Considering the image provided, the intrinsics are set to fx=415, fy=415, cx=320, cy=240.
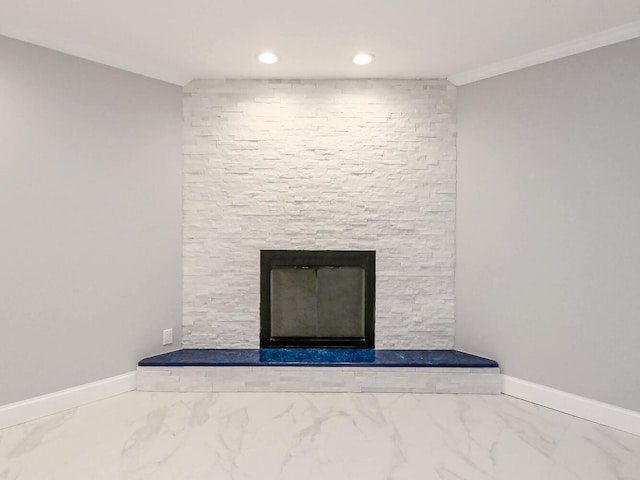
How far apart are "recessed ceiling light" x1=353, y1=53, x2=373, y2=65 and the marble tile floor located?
8.26ft

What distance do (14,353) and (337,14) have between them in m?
2.90

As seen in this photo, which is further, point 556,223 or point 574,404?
point 556,223

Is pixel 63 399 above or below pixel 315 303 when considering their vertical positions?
below

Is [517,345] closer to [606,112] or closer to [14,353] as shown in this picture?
[606,112]

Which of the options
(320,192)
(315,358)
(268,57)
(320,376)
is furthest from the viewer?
(320,192)

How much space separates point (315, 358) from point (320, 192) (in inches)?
54.1

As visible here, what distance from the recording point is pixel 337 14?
8.00 feet

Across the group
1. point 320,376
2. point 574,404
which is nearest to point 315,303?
point 320,376

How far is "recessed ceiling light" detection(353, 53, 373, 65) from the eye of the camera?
3027 millimetres

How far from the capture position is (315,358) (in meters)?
3.29

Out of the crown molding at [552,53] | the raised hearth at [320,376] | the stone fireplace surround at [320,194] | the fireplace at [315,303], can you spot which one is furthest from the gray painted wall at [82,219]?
the crown molding at [552,53]

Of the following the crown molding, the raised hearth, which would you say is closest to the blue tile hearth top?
the raised hearth

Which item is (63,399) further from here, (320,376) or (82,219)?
(320,376)

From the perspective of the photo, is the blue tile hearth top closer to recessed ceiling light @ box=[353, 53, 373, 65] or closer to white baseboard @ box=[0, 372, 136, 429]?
white baseboard @ box=[0, 372, 136, 429]
